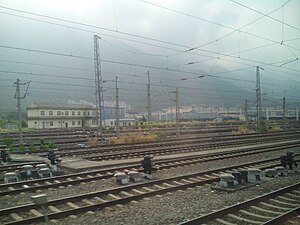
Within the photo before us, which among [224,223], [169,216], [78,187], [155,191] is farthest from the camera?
[78,187]

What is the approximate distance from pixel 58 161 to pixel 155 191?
279 inches

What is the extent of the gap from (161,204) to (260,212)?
2.39 m

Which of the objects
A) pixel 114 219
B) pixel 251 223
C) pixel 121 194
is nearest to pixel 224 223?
pixel 251 223

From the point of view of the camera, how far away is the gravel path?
21.7ft

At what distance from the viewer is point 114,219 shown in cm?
668

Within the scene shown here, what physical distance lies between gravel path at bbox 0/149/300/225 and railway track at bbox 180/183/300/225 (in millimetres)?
467

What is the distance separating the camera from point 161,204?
7.79 meters

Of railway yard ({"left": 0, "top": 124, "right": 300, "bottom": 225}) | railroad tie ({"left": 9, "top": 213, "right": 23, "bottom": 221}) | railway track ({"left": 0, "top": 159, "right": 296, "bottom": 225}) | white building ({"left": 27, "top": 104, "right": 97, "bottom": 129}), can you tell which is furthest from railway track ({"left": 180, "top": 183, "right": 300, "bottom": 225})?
white building ({"left": 27, "top": 104, "right": 97, "bottom": 129})

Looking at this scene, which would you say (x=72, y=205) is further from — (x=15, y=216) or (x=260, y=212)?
(x=260, y=212)

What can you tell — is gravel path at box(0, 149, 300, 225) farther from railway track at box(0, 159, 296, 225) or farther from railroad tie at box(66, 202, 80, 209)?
railroad tie at box(66, 202, 80, 209)

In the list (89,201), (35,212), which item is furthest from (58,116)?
(35,212)

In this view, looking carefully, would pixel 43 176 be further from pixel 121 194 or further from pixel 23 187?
pixel 121 194

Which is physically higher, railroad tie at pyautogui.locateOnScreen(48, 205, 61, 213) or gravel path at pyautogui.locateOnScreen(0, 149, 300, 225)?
railroad tie at pyautogui.locateOnScreen(48, 205, 61, 213)

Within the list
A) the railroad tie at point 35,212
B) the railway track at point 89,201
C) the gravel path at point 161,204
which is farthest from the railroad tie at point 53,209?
the gravel path at point 161,204
